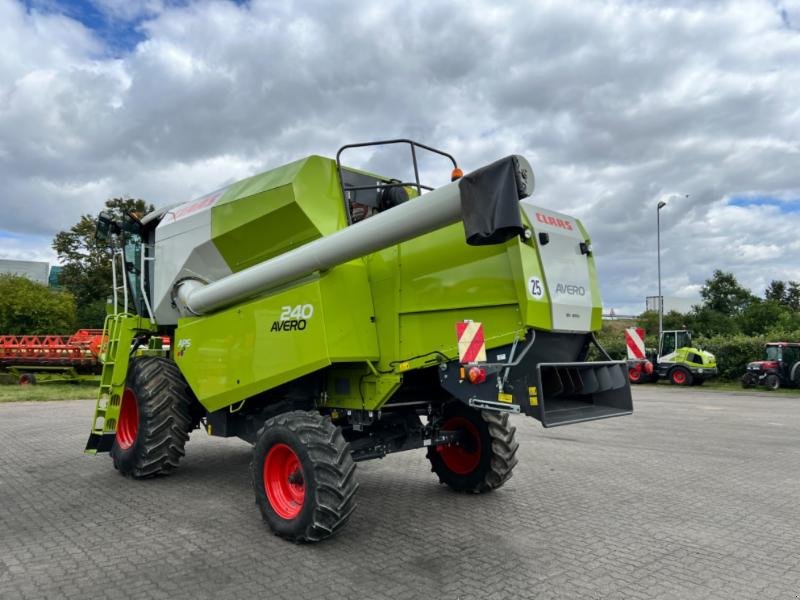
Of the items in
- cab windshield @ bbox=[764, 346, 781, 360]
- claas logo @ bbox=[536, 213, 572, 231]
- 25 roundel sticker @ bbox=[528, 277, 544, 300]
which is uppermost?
claas logo @ bbox=[536, 213, 572, 231]

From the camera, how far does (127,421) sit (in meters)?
7.49

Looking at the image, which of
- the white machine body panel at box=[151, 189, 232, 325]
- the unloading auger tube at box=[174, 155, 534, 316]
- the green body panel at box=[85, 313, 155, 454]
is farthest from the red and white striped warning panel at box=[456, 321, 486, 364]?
the green body panel at box=[85, 313, 155, 454]

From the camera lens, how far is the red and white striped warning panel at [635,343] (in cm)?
565

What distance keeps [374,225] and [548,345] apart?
1640 millimetres

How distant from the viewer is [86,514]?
5.63 metres

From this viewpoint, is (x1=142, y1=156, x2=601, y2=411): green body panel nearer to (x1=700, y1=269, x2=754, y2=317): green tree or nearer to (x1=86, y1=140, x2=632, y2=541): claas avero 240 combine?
(x1=86, y1=140, x2=632, y2=541): claas avero 240 combine

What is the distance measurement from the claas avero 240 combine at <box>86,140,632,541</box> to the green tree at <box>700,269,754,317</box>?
65978 millimetres

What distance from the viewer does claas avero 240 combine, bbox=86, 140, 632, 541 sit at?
4477mm

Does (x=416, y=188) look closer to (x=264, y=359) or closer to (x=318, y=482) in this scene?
(x=264, y=359)

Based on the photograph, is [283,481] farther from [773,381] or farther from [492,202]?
[773,381]

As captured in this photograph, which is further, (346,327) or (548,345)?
(346,327)

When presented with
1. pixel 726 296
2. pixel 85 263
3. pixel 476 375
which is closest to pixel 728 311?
pixel 726 296

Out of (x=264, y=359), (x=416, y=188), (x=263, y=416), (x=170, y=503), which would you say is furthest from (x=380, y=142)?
(x=170, y=503)

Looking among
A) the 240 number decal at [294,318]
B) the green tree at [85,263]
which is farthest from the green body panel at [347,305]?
the green tree at [85,263]
